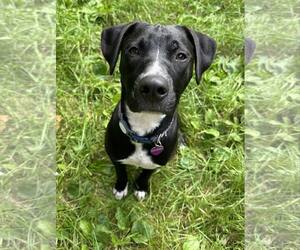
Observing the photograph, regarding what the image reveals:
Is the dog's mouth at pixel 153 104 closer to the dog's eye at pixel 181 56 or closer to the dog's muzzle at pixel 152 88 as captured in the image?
the dog's muzzle at pixel 152 88

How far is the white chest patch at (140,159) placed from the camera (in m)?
3.38

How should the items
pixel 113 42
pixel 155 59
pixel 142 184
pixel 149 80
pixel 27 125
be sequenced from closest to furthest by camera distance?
pixel 149 80 < pixel 155 59 < pixel 113 42 < pixel 142 184 < pixel 27 125

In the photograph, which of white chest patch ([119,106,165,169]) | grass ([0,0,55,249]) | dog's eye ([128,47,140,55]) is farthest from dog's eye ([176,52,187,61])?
grass ([0,0,55,249])

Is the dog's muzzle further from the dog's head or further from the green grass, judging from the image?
the green grass

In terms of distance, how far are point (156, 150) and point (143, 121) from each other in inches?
8.9

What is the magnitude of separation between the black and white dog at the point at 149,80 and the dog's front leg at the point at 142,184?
0.22 m

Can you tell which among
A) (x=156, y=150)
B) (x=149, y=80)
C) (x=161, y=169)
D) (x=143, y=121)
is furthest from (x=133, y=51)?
(x=161, y=169)

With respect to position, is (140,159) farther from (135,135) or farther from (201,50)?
(201,50)

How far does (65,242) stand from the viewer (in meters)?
3.76

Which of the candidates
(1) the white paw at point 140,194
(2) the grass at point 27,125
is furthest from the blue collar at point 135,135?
(2) the grass at point 27,125

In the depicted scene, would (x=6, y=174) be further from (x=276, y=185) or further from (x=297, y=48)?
(x=297, y=48)

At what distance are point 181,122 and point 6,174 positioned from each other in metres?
1.36

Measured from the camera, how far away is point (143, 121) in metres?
3.25

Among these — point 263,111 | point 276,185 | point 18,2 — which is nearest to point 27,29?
point 18,2
